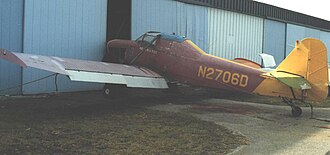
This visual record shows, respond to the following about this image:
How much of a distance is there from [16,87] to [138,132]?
20.2 ft

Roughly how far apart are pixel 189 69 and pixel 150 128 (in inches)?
170

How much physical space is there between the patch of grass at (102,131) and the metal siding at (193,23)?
826 cm

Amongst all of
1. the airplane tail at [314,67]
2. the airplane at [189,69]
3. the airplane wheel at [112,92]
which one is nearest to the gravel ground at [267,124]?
the airplane at [189,69]

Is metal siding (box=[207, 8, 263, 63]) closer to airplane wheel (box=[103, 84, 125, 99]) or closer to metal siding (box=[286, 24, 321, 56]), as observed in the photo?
metal siding (box=[286, 24, 321, 56])

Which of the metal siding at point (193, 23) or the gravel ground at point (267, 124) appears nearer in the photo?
the gravel ground at point (267, 124)

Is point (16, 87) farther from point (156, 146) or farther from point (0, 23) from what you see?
point (156, 146)

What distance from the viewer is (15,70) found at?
1186 cm

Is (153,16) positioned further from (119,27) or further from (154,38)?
(154,38)

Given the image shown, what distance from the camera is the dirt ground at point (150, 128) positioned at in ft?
20.5

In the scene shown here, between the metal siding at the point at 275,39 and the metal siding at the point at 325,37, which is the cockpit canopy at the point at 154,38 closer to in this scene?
the metal siding at the point at 275,39

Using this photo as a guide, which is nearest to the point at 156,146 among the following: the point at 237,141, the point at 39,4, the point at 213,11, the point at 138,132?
the point at 138,132

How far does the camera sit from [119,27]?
53.6ft

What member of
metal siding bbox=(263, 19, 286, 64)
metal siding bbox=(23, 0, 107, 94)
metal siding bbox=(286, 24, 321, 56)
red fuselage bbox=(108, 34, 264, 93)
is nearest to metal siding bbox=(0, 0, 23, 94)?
metal siding bbox=(23, 0, 107, 94)

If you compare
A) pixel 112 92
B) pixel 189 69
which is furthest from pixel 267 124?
pixel 112 92
